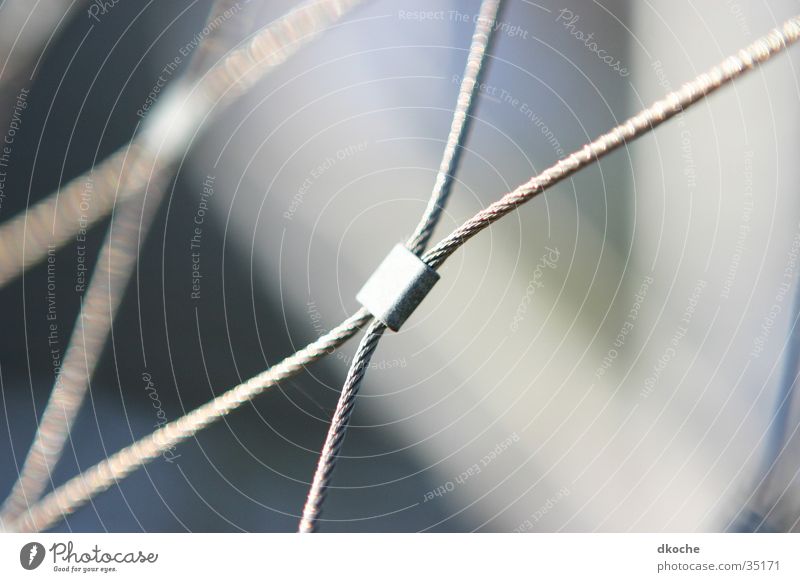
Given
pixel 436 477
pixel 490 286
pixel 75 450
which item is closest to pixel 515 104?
pixel 490 286

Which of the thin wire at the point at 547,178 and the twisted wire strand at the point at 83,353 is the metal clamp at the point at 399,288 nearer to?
the thin wire at the point at 547,178

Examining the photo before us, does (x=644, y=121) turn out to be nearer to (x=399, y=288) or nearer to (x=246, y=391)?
→ (x=399, y=288)

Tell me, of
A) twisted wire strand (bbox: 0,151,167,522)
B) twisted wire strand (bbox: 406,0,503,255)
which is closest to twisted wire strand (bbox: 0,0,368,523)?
twisted wire strand (bbox: 0,151,167,522)

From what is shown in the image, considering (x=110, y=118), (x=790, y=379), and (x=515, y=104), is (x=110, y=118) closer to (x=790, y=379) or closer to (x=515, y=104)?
(x=515, y=104)
